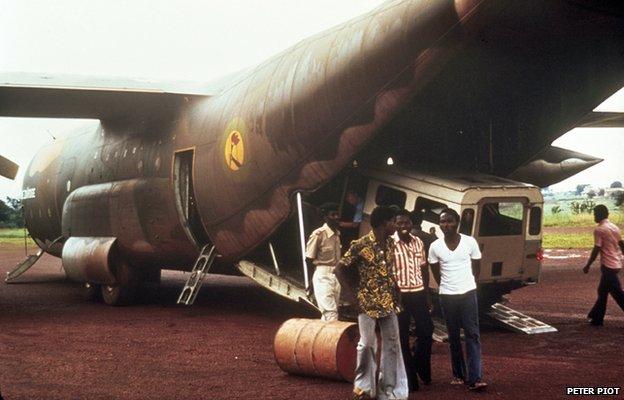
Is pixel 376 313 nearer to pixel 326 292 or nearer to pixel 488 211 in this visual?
pixel 326 292

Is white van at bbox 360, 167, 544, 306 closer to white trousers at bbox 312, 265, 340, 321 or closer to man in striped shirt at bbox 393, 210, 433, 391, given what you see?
white trousers at bbox 312, 265, 340, 321

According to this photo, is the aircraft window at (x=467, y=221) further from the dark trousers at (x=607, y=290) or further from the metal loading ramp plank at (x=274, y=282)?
the dark trousers at (x=607, y=290)

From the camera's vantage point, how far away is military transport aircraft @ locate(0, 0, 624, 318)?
1325 cm

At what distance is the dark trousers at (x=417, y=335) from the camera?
9.90 meters

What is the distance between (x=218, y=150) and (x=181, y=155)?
195 cm

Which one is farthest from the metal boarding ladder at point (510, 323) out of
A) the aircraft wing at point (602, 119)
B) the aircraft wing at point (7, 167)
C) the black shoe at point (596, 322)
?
the aircraft wing at point (7, 167)

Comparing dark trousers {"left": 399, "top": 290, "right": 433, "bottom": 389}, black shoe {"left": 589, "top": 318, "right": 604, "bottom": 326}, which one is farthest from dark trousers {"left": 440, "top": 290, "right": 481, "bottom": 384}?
black shoe {"left": 589, "top": 318, "right": 604, "bottom": 326}

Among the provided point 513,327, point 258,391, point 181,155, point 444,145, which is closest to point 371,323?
point 258,391

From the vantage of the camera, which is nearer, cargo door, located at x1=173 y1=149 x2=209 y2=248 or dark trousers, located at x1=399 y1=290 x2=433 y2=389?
dark trousers, located at x1=399 y1=290 x2=433 y2=389

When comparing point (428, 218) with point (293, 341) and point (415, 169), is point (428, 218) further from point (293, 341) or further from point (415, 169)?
point (293, 341)

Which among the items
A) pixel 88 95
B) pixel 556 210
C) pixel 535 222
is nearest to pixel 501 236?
pixel 535 222

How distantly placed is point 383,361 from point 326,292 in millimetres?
4275

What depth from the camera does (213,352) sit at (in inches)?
521

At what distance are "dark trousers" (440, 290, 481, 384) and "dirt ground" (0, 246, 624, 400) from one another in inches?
10.7
